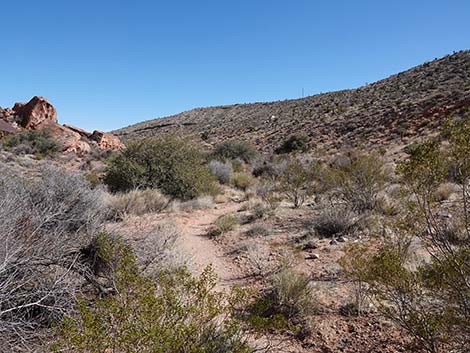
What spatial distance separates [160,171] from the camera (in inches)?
532

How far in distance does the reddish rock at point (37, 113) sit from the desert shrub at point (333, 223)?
108 feet

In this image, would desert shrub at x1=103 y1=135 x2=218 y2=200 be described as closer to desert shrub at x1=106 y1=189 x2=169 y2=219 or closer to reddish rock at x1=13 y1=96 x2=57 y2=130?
desert shrub at x1=106 y1=189 x2=169 y2=219

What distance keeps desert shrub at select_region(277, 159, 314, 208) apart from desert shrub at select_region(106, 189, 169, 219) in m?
4.33

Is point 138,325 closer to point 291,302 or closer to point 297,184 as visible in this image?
point 291,302

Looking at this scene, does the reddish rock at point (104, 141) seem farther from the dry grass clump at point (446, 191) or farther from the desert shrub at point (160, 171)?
the dry grass clump at point (446, 191)

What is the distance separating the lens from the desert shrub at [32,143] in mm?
25969

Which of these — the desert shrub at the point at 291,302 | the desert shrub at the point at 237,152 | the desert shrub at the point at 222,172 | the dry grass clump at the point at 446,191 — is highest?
the desert shrub at the point at 237,152

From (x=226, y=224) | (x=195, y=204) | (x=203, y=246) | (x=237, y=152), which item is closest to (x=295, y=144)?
(x=237, y=152)

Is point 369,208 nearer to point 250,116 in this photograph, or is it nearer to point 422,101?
point 422,101

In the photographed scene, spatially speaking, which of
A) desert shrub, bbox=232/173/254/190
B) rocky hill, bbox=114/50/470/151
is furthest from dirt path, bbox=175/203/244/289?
rocky hill, bbox=114/50/470/151

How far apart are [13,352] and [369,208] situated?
8545 mm

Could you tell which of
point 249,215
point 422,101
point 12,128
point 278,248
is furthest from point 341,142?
point 12,128

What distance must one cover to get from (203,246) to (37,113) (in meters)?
34.3

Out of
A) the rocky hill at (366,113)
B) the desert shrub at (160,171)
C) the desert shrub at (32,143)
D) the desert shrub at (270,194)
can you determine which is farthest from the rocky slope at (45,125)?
the desert shrub at (270,194)
